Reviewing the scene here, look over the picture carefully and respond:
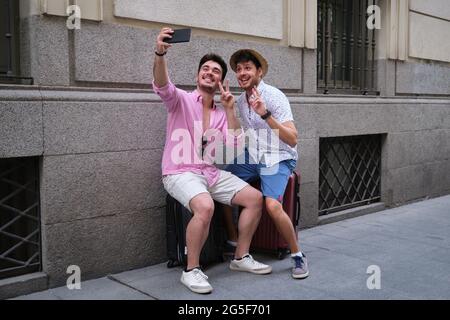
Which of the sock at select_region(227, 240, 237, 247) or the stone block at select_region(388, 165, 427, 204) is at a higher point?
the stone block at select_region(388, 165, 427, 204)

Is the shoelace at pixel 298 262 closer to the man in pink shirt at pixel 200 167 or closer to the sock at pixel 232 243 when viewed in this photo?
the man in pink shirt at pixel 200 167

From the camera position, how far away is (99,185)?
4.44 m

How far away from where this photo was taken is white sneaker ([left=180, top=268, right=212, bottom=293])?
4035mm

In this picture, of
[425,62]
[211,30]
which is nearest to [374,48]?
[425,62]

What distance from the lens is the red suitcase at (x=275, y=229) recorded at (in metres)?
5.02

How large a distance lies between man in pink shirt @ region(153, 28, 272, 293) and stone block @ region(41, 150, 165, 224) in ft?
1.21

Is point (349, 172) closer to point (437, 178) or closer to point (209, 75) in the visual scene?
point (437, 178)

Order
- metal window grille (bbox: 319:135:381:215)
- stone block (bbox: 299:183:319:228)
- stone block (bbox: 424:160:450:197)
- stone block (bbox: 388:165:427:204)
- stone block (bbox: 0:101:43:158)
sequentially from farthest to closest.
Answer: stone block (bbox: 424:160:450:197) < stone block (bbox: 388:165:427:204) < metal window grille (bbox: 319:135:381:215) < stone block (bbox: 299:183:319:228) < stone block (bbox: 0:101:43:158)

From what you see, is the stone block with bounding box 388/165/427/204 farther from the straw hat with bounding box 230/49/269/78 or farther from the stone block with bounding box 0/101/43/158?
the stone block with bounding box 0/101/43/158

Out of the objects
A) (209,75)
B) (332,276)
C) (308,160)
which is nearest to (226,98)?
(209,75)

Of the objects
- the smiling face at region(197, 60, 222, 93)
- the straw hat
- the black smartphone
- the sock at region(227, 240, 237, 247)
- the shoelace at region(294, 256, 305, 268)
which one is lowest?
the shoelace at region(294, 256, 305, 268)

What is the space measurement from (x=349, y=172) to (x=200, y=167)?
11.3 feet

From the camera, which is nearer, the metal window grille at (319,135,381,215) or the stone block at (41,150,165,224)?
the stone block at (41,150,165,224)

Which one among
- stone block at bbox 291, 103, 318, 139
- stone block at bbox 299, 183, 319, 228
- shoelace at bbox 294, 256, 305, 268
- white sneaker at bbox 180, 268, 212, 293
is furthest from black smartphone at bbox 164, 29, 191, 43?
stone block at bbox 299, 183, 319, 228
